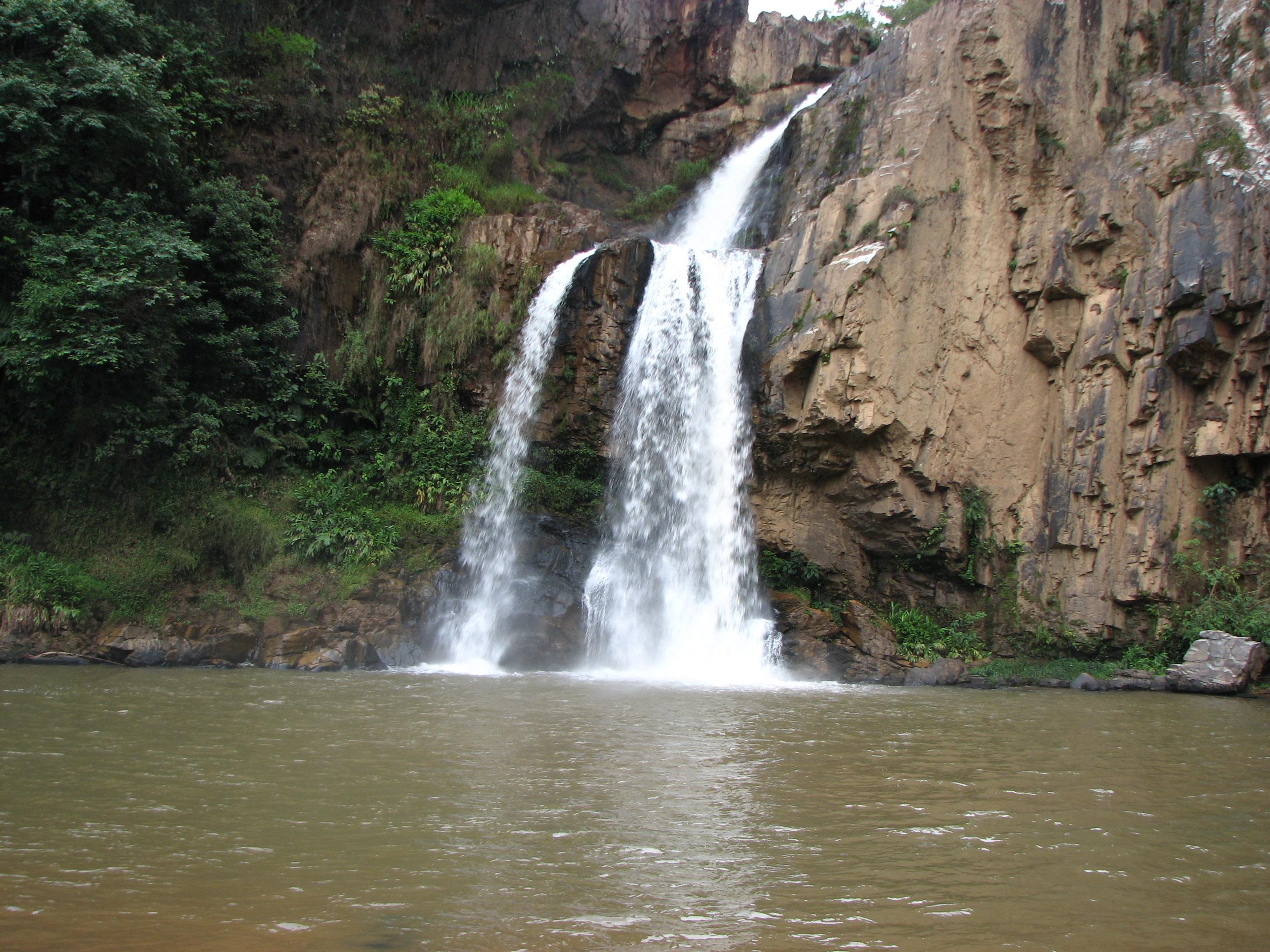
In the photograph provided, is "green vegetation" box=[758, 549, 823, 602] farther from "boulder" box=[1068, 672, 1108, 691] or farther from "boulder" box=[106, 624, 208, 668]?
"boulder" box=[106, 624, 208, 668]

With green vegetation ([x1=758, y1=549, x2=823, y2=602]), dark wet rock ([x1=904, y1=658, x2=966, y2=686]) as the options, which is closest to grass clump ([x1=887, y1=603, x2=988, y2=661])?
dark wet rock ([x1=904, y1=658, x2=966, y2=686])

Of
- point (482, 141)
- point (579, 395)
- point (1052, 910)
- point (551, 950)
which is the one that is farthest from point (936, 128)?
point (551, 950)

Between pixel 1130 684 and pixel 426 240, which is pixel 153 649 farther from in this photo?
pixel 1130 684

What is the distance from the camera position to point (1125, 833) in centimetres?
498

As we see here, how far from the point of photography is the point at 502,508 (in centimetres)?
1686

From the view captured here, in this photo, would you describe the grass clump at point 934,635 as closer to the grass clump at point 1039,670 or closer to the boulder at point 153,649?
the grass clump at point 1039,670

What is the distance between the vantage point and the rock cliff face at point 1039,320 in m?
14.5

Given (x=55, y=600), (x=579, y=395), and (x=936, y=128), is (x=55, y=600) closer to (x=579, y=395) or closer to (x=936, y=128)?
(x=579, y=395)

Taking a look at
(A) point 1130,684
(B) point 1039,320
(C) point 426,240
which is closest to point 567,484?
(C) point 426,240

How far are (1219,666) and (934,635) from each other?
173 inches

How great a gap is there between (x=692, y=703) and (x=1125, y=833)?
565cm

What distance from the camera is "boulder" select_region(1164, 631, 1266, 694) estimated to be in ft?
41.5

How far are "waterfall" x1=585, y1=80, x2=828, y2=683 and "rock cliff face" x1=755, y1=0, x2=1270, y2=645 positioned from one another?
0.81 meters

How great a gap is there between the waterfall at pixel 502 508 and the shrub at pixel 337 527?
5.47ft
